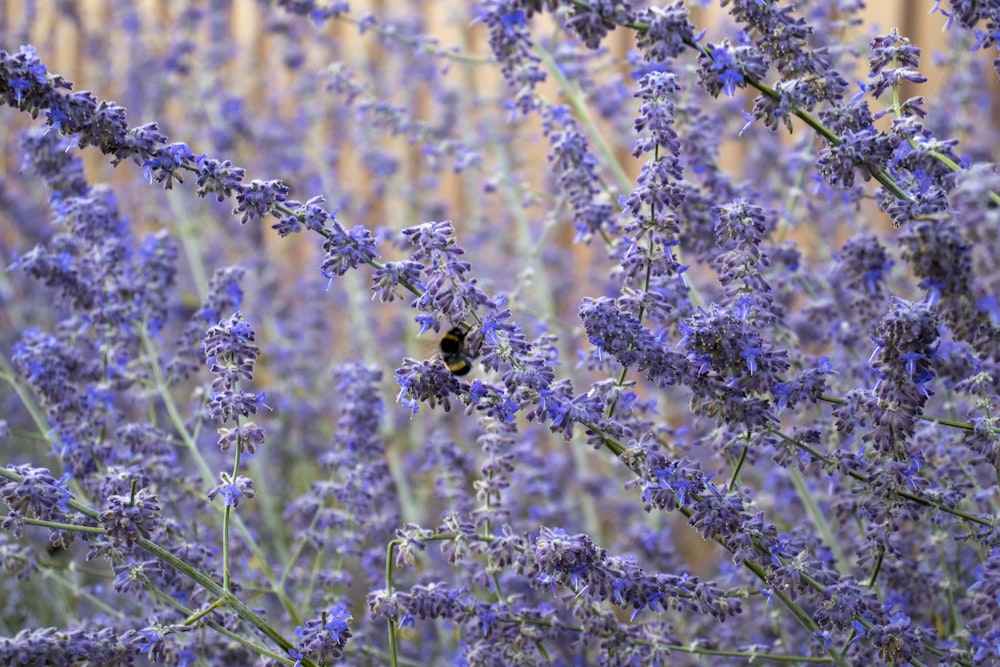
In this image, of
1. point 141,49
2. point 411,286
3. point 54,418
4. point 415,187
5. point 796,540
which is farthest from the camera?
point 141,49

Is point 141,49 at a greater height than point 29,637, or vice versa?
point 141,49

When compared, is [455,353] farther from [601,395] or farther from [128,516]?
[128,516]

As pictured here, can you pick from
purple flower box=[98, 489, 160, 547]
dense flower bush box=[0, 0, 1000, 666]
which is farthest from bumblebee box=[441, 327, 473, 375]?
purple flower box=[98, 489, 160, 547]

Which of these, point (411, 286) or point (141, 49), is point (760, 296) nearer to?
point (411, 286)

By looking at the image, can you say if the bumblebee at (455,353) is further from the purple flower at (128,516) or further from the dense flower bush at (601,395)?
the purple flower at (128,516)

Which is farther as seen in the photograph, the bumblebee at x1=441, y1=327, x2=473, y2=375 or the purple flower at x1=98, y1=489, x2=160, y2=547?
the bumblebee at x1=441, y1=327, x2=473, y2=375

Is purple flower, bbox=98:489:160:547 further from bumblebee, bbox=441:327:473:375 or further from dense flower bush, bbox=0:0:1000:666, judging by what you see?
bumblebee, bbox=441:327:473:375

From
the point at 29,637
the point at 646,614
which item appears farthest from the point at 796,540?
the point at 29,637

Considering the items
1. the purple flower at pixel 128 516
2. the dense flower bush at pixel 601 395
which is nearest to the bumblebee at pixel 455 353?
the dense flower bush at pixel 601 395
